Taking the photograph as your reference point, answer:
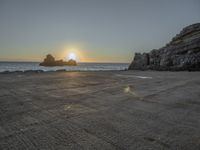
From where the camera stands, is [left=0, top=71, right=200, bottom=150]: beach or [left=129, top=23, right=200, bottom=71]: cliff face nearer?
[left=0, top=71, right=200, bottom=150]: beach

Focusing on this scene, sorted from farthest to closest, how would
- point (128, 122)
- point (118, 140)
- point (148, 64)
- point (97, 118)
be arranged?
1. point (148, 64)
2. point (97, 118)
3. point (128, 122)
4. point (118, 140)

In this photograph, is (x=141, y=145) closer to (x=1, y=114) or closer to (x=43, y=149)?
(x=43, y=149)

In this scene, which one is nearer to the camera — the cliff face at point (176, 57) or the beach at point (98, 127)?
the beach at point (98, 127)

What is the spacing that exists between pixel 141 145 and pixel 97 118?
866 millimetres

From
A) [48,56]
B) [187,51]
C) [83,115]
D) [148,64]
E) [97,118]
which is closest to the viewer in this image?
[97,118]

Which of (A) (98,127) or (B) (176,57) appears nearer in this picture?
(A) (98,127)

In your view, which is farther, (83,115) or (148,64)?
(148,64)

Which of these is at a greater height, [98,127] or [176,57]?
[176,57]

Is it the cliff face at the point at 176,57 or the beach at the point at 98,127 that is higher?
the cliff face at the point at 176,57

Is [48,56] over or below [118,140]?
over

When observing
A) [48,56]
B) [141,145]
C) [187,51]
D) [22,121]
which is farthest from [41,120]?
[48,56]

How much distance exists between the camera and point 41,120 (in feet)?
6.66

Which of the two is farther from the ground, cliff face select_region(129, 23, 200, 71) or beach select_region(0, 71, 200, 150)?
cliff face select_region(129, 23, 200, 71)

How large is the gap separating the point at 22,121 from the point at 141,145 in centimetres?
175
